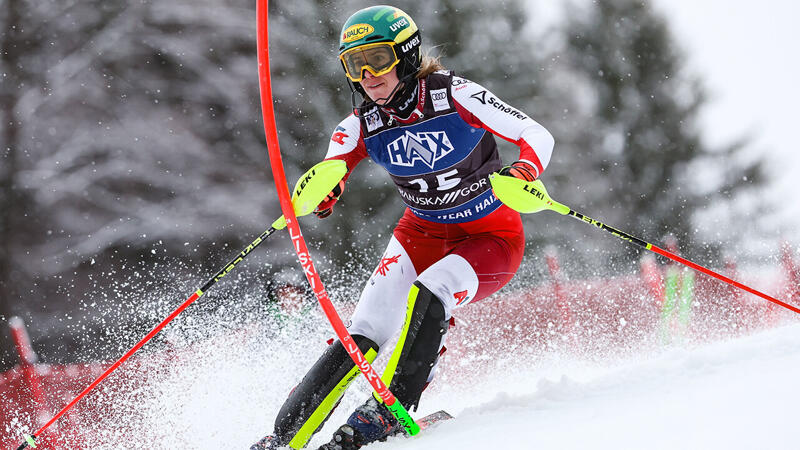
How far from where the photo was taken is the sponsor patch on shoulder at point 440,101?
265cm

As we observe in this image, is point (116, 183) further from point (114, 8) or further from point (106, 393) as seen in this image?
point (106, 393)

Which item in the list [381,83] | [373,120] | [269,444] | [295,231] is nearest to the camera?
[295,231]

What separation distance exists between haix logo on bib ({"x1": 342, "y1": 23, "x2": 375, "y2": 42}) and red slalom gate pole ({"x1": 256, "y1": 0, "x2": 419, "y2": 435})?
39 centimetres

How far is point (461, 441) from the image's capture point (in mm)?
2010

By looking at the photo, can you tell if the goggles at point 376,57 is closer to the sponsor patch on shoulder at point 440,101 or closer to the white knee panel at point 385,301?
the sponsor patch on shoulder at point 440,101

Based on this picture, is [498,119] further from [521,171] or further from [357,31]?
[357,31]

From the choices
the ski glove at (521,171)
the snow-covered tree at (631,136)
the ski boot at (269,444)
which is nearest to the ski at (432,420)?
the ski boot at (269,444)

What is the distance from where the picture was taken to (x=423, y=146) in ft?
8.77

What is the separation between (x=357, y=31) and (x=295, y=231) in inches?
32.3

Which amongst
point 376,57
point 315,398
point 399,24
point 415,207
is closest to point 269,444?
point 315,398

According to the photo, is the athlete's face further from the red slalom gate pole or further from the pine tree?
the pine tree

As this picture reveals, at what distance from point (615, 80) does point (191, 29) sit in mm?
8805

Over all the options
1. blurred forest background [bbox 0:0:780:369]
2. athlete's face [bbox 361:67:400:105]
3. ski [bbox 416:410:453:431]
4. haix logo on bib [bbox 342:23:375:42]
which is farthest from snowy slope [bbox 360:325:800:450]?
blurred forest background [bbox 0:0:780:369]

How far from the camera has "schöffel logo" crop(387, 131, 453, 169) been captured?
8.72ft
